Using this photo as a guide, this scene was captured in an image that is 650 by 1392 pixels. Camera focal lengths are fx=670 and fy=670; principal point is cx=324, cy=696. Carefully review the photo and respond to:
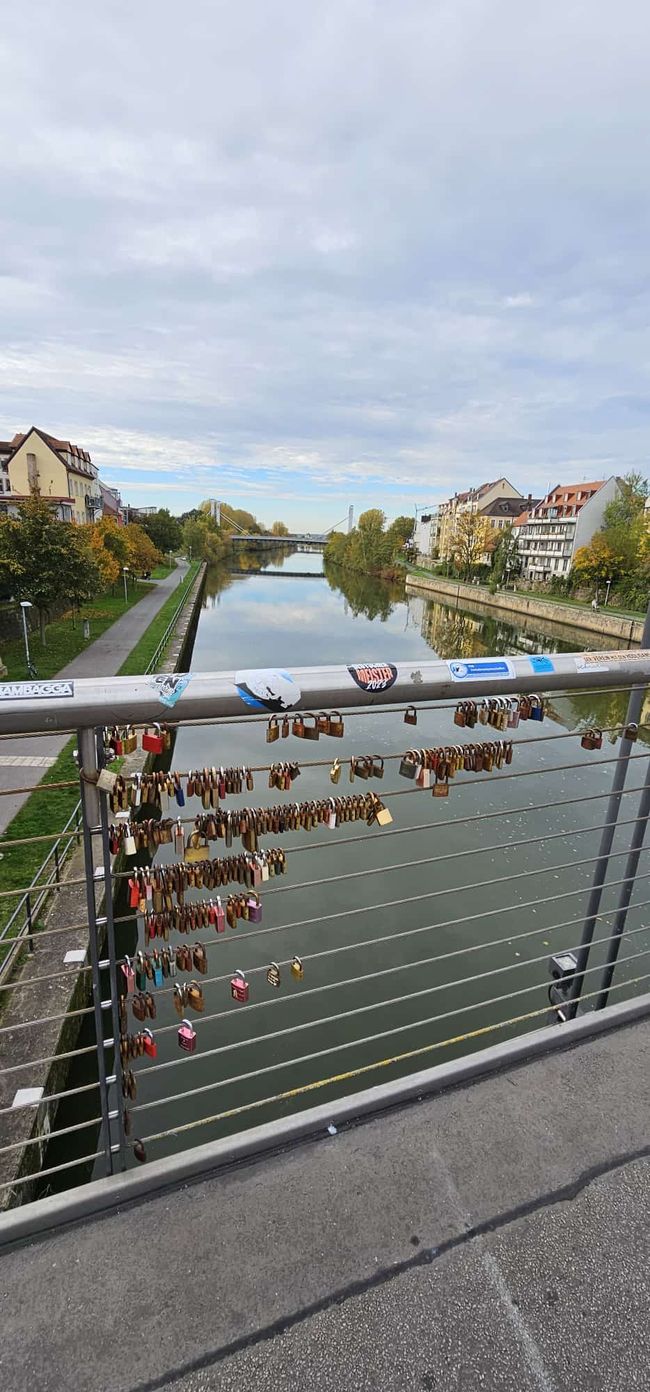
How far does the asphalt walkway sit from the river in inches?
9.2

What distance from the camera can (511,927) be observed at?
760 centimetres

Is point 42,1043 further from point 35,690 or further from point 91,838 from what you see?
point 35,690

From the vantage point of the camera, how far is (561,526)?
58406mm

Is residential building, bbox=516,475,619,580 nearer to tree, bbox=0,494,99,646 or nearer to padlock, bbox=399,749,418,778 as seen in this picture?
tree, bbox=0,494,99,646

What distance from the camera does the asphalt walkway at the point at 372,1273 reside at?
1.34m

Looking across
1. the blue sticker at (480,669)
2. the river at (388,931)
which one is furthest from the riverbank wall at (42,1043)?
the blue sticker at (480,669)

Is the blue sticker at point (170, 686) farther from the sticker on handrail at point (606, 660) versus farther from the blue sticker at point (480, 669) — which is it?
the sticker on handrail at point (606, 660)

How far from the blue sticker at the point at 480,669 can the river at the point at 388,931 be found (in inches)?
4.6

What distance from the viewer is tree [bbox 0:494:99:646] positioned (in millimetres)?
17219

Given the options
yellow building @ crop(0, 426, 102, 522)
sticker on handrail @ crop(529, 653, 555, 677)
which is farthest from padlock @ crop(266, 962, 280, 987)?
yellow building @ crop(0, 426, 102, 522)

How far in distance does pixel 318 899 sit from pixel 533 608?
3802cm

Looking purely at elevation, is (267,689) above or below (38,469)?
below

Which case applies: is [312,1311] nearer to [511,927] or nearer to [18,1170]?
[18,1170]

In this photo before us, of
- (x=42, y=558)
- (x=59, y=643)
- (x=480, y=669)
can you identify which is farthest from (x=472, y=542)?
(x=480, y=669)
